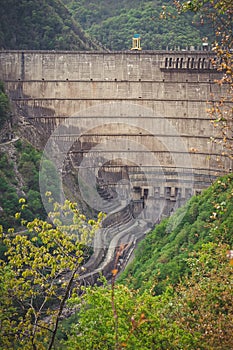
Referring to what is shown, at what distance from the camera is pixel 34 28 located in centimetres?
5906

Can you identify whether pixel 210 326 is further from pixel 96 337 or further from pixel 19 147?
pixel 19 147

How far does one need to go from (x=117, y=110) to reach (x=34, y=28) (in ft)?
45.5

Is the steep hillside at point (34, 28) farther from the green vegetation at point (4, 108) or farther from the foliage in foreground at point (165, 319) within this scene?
the foliage in foreground at point (165, 319)

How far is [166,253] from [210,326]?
1598 cm

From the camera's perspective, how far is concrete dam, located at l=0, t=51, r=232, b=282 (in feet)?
156

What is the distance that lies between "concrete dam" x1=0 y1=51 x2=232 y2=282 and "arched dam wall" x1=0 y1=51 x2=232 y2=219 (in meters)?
0.06

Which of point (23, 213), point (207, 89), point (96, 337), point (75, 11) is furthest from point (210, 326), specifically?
point (75, 11)

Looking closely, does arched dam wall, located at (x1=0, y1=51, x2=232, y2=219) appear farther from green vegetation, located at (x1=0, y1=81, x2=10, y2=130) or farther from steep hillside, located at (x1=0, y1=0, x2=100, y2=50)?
steep hillside, located at (x1=0, y1=0, x2=100, y2=50)

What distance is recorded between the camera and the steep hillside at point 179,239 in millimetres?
28562

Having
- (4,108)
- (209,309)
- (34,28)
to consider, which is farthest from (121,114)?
(209,309)

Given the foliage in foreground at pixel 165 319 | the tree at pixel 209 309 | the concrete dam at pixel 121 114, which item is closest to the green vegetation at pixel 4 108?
the concrete dam at pixel 121 114

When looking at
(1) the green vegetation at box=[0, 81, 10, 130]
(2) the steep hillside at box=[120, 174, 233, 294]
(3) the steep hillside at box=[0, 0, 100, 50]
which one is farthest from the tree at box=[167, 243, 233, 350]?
(3) the steep hillside at box=[0, 0, 100, 50]

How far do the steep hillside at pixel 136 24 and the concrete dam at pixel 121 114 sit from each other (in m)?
13.9

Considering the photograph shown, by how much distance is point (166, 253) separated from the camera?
32.7 meters
